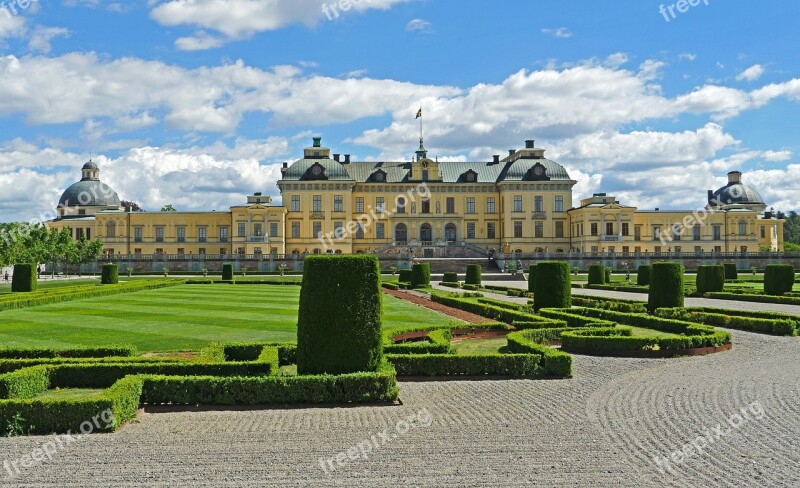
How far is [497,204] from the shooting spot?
62812mm

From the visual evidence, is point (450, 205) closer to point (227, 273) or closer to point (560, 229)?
point (560, 229)

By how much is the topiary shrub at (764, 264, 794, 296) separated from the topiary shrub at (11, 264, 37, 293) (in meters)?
29.2

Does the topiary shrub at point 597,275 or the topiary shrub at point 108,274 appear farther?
the topiary shrub at point 597,275

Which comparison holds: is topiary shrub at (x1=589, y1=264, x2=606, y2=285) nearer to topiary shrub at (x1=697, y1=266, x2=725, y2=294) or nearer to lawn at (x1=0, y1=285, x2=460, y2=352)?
topiary shrub at (x1=697, y1=266, x2=725, y2=294)

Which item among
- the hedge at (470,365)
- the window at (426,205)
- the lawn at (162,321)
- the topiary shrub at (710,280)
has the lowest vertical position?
the hedge at (470,365)

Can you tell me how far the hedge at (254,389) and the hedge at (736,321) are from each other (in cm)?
1106

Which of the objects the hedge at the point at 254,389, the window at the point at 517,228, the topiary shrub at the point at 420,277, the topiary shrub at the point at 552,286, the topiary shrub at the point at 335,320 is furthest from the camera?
the window at the point at 517,228

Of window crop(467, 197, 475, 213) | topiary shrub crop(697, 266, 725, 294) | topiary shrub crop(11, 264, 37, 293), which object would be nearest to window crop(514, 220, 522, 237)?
window crop(467, 197, 475, 213)

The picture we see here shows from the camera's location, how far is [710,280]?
28062mm

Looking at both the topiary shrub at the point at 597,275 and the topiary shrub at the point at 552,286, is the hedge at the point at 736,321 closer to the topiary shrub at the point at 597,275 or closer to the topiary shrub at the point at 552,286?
the topiary shrub at the point at 552,286

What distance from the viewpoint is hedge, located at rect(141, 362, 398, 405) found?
8477mm

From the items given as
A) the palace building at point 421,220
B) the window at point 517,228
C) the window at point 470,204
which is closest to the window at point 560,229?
the palace building at point 421,220

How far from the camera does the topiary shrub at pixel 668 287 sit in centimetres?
1848

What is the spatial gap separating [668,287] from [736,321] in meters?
2.25
